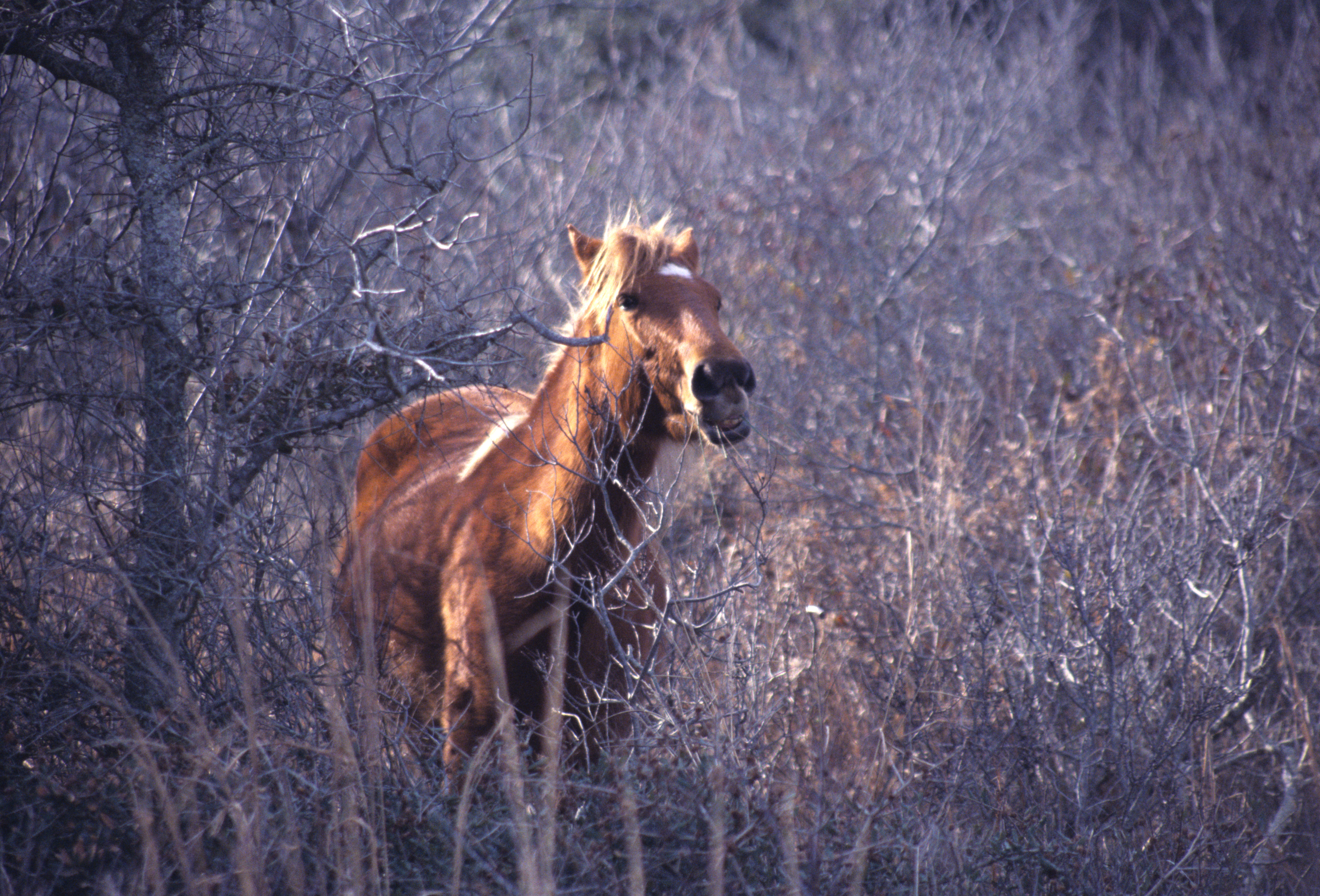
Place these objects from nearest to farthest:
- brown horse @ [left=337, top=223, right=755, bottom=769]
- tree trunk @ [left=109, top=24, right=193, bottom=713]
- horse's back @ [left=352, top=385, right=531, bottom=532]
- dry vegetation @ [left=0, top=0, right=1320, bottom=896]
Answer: dry vegetation @ [left=0, top=0, right=1320, bottom=896] < tree trunk @ [left=109, top=24, right=193, bottom=713] < brown horse @ [left=337, top=223, right=755, bottom=769] < horse's back @ [left=352, top=385, right=531, bottom=532]

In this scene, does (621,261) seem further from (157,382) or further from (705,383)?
(157,382)

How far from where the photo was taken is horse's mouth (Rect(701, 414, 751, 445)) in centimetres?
319

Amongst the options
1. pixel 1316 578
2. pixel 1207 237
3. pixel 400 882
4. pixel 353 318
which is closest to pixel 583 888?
pixel 400 882

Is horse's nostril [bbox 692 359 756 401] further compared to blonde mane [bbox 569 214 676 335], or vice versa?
blonde mane [bbox 569 214 676 335]

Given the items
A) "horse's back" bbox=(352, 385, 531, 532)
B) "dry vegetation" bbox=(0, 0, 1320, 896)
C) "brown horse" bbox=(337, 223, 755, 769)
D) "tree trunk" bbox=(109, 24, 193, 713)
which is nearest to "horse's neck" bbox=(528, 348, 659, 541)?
"brown horse" bbox=(337, 223, 755, 769)

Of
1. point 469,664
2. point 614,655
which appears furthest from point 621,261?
point 469,664

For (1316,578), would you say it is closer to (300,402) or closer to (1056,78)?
(300,402)

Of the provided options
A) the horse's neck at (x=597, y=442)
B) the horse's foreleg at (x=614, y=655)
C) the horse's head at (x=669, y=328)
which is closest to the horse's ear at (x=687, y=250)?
the horse's head at (x=669, y=328)

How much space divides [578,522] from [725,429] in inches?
23.2

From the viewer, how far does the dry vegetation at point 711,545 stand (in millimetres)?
2629

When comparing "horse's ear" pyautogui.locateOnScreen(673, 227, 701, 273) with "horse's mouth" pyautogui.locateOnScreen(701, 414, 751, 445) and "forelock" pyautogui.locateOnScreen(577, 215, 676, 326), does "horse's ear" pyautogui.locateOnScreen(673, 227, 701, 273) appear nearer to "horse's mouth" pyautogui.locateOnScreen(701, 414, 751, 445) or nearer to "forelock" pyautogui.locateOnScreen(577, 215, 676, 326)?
"forelock" pyautogui.locateOnScreen(577, 215, 676, 326)

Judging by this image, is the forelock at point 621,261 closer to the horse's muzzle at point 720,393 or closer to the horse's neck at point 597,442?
the horse's neck at point 597,442

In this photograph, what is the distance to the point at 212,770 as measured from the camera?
2.48 meters

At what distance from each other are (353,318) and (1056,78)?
8.90 m
